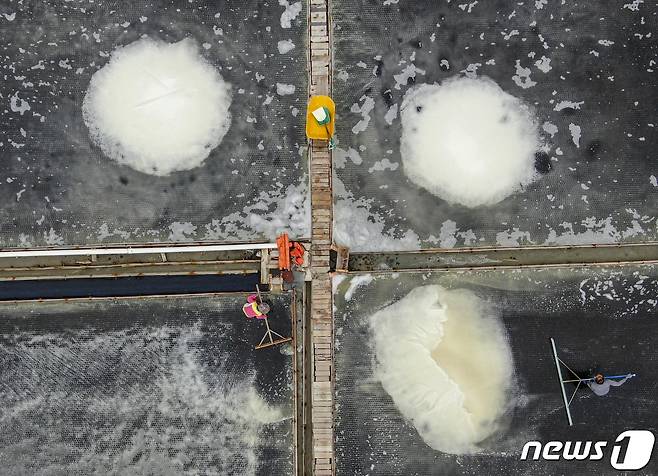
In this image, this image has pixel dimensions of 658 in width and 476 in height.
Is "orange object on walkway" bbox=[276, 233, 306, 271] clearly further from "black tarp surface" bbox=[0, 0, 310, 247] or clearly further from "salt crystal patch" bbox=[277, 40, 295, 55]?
"salt crystal patch" bbox=[277, 40, 295, 55]

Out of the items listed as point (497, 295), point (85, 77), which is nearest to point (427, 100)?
point (497, 295)

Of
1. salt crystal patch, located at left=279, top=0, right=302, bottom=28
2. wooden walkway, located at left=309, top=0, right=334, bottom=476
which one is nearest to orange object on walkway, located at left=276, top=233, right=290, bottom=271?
wooden walkway, located at left=309, top=0, right=334, bottom=476

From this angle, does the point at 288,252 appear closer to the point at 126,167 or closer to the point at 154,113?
the point at 126,167

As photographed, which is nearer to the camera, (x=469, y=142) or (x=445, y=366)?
(x=445, y=366)

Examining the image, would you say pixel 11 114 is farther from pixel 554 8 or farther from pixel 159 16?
pixel 554 8

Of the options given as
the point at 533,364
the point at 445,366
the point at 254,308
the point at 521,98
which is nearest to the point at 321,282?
the point at 254,308
